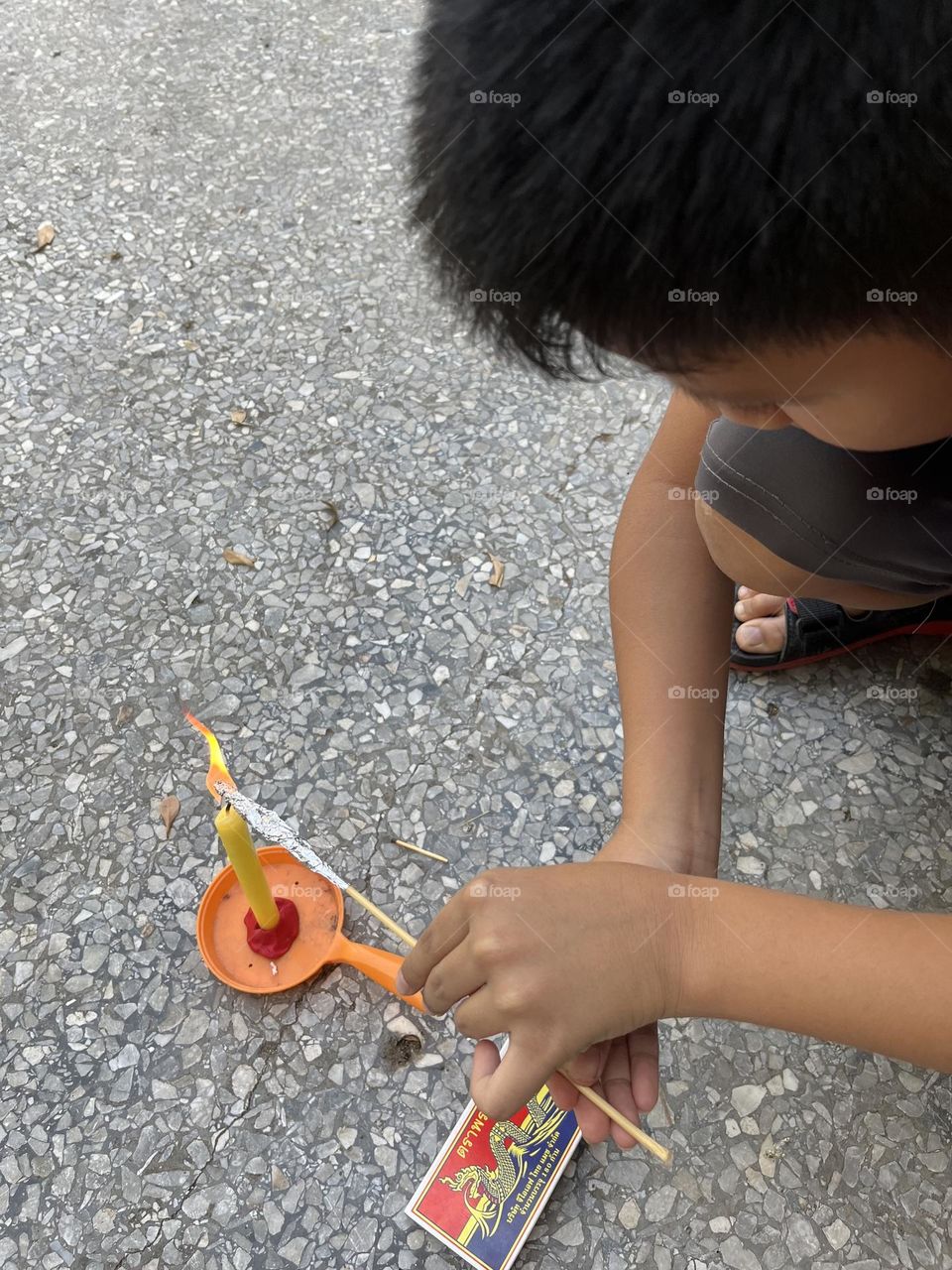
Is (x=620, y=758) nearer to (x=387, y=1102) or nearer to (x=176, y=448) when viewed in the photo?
(x=387, y=1102)

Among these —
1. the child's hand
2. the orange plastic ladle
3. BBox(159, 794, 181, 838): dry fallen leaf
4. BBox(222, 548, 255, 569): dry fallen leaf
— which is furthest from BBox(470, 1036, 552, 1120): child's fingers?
BBox(222, 548, 255, 569): dry fallen leaf

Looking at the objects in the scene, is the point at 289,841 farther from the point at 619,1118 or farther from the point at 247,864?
the point at 619,1118

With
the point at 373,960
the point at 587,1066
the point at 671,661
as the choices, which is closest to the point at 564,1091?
the point at 587,1066

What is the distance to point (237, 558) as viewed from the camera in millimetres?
1280

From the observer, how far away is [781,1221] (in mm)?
852

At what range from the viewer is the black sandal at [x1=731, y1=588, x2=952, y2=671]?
115 cm

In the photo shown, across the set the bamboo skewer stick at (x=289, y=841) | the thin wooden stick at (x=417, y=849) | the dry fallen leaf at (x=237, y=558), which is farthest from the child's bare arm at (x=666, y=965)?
the dry fallen leaf at (x=237, y=558)

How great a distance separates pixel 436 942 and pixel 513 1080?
115mm

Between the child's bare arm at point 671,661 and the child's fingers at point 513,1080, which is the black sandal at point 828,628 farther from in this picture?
the child's fingers at point 513,1080

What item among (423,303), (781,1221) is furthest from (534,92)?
(423,303)

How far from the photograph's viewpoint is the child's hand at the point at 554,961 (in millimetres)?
683

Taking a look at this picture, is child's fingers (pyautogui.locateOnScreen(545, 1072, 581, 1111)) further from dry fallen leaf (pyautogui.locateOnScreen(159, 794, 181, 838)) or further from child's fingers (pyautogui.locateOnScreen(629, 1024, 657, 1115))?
dry fallen leaf (pyautogui.locateOnScreen(159, 794, 181, 838))

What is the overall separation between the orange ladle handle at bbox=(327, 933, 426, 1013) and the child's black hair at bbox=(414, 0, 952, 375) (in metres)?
0.66

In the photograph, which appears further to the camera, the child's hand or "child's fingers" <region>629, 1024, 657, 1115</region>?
"child's fingers" <region>629, 1024, 657, 1115</region>
